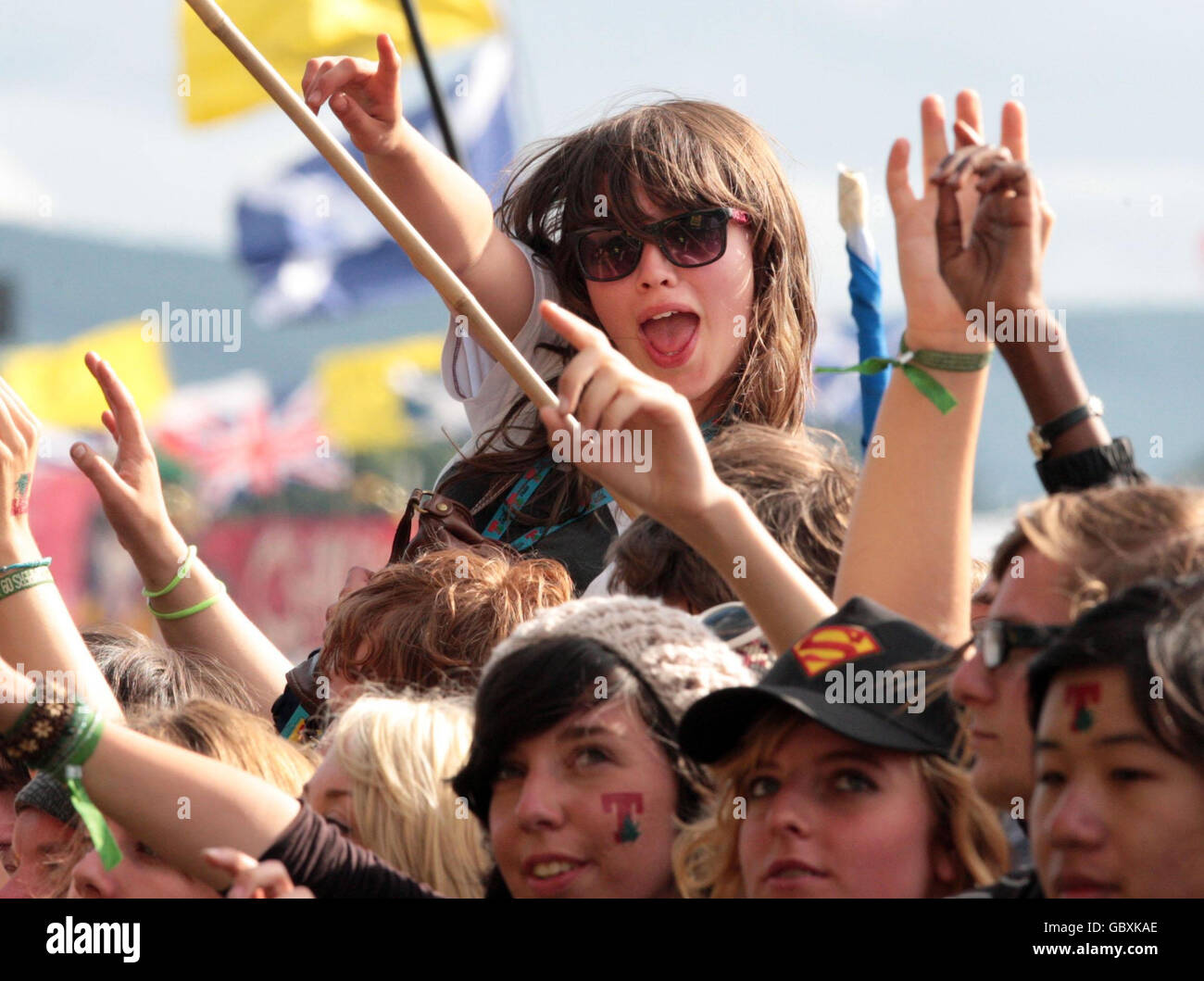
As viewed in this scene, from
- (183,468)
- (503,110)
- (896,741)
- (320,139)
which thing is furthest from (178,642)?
(183,468)

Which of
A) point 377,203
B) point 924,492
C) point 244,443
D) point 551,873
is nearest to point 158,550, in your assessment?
point 377,203

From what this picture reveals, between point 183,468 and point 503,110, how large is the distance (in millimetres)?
11331

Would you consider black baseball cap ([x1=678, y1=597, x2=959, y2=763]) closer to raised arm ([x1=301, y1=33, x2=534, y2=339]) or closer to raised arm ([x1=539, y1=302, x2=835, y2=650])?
raised arm ([x1=539, y1=302, x2=835, y2=650])

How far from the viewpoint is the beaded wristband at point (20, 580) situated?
8.59 ft

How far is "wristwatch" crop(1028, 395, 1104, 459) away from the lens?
214cm

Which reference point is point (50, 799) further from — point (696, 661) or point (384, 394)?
point (384, 394)

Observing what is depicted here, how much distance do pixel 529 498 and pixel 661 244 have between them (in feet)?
1.61

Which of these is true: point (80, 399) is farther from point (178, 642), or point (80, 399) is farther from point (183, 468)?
point (178, 642)

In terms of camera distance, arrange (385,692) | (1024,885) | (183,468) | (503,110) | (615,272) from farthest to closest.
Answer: (183,468)
(503,110)
(615,272)
(385,692)
(1024,885)

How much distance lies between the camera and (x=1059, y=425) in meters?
2.14

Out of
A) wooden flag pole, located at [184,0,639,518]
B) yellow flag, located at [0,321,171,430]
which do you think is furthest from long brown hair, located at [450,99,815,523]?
yellow flag, located at [0,321,171,430]

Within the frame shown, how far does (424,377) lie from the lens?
18.5 meters

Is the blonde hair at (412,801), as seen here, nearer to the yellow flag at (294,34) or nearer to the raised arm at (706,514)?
the raised arm at (706,514)

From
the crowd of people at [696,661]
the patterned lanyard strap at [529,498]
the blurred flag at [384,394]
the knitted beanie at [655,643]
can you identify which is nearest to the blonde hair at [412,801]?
the crowd of people at [696,661]
